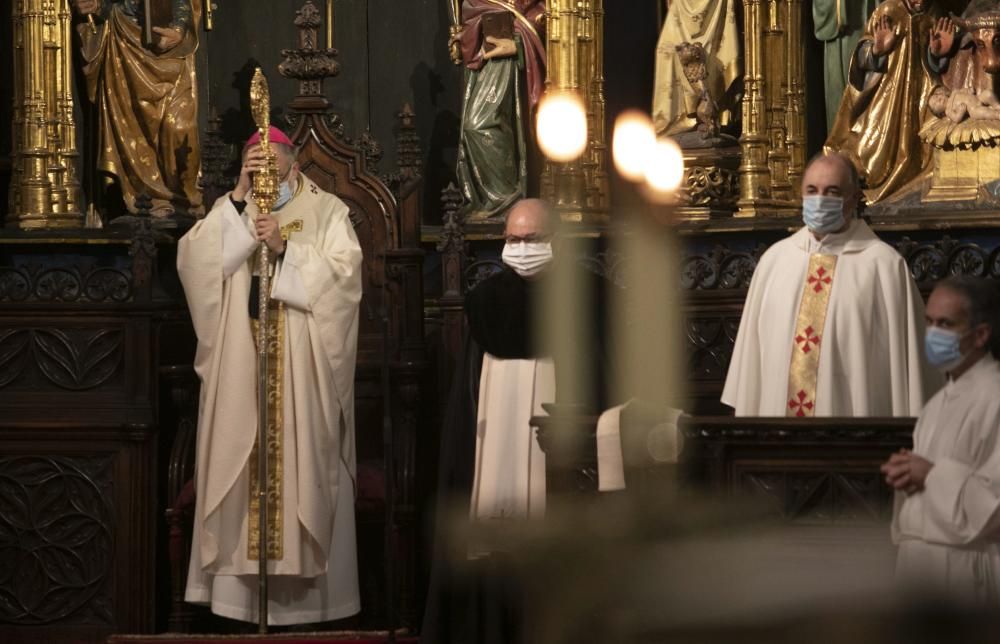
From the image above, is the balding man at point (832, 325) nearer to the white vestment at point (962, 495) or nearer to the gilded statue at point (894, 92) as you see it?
the white vestment at point (962, 495)

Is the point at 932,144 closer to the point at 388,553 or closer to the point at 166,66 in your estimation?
the point at 388,553

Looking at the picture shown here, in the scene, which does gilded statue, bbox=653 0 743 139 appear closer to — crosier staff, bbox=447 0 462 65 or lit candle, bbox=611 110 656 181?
crosier staff, bbox=447 0 462 65

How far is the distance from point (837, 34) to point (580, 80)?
1292mm

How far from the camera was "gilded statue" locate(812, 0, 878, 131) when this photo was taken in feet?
27.3

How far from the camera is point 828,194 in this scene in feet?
18.9

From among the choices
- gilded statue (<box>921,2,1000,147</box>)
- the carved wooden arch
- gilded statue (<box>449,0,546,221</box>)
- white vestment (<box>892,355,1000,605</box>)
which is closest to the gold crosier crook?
the carved wooden arch

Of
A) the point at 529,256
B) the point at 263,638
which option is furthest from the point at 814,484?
the point at 263,638

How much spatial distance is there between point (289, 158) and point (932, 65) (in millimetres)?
3079

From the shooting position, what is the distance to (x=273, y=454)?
23.3 feet

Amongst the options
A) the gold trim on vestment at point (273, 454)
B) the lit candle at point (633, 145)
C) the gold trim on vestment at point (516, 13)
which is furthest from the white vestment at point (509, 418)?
the lit candle at point (633, 145)

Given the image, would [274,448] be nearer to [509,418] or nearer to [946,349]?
[509,418]

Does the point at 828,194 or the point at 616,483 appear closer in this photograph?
the point at 616,483

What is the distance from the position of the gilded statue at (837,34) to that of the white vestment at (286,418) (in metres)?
2.66

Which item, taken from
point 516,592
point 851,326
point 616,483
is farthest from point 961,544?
point 516,592
